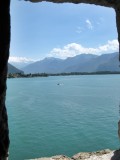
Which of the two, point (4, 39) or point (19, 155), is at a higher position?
point (4, 39)

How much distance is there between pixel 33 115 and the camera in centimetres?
4997

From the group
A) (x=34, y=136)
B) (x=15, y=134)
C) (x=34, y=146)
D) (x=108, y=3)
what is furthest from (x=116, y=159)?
(x=15, y=134)

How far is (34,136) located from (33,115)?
15.5m

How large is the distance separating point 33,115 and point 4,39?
45073 mm

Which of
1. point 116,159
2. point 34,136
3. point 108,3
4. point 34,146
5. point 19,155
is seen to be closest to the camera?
point 108,3

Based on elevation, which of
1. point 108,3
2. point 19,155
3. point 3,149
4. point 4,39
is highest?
point 108,3

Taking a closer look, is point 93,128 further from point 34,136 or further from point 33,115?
point 33,115

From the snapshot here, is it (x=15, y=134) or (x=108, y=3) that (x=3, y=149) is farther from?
(x=15, y=134)

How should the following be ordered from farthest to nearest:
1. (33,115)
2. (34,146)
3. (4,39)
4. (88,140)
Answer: (33,115) → (88,140) → (34,146) → (4,39)

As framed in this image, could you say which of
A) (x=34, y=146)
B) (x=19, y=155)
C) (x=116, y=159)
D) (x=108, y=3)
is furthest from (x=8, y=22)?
(x=34, y=146)

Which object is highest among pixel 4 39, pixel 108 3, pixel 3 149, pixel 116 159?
pixel 108 3

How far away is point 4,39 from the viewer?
18.1ft

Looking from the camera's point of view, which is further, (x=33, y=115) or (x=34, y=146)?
(x=33, y=115)

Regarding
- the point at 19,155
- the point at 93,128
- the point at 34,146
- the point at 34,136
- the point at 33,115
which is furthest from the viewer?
the point at 33,115
